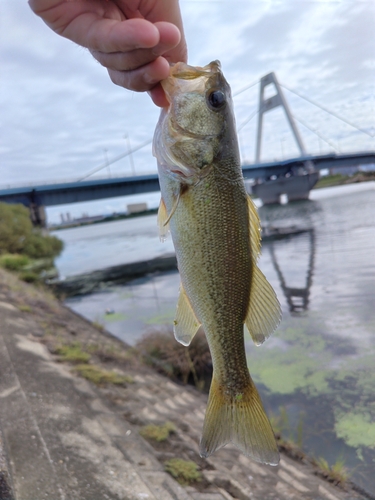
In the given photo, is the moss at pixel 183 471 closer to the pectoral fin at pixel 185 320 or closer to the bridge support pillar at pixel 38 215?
the pectoral fin at pixel 185 320

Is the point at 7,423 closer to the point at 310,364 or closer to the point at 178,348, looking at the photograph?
the point at 178,348

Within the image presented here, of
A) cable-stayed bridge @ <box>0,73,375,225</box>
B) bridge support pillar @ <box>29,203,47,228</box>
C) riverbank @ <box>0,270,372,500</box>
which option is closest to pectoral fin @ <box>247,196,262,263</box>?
riverbank @ <box>0,270,372,500</box>

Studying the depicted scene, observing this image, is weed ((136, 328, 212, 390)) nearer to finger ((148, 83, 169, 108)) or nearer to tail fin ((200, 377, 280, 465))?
tail fin ((200, 377, 280, 465))

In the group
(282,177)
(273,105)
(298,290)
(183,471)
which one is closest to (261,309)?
(183,471)

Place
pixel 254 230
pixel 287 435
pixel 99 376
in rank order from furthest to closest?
pixel 99 376 → pixel 287 435 → pixel 254 230

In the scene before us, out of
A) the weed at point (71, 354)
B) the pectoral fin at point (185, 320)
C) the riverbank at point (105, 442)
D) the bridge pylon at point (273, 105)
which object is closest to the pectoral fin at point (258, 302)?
the pectoral fin at point (185, 320)

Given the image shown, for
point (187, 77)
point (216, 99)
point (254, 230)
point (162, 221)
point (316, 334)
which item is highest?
point (187, 77)

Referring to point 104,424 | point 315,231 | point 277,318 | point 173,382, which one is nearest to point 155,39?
point 277,318

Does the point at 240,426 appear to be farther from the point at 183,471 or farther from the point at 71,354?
the point at 71,354
